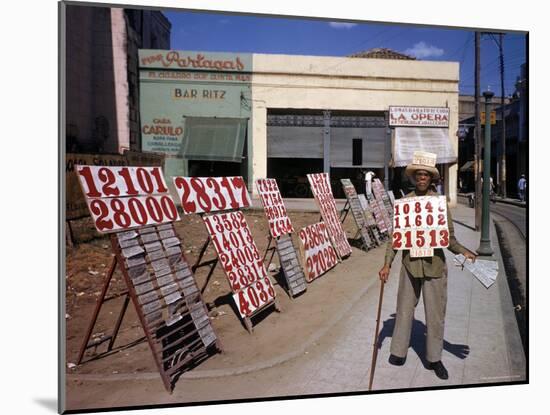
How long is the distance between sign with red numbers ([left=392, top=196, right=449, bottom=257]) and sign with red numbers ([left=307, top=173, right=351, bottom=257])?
127 cm

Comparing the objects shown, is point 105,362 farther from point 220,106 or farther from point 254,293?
point 220,106

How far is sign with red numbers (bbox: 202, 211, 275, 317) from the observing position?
5.40 meters

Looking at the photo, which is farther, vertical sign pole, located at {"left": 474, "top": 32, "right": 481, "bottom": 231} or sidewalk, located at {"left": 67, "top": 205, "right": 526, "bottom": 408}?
vertical sign pole, located at {"left": 474, "top": 32, "right": 481, "bottom": 231}

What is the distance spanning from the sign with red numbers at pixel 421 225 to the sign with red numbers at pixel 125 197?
7.09 ft

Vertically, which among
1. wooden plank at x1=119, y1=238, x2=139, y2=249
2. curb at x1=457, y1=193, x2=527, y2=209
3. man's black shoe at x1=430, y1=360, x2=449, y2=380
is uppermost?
curb at x1=457, y1=193, x2=527, y2=209

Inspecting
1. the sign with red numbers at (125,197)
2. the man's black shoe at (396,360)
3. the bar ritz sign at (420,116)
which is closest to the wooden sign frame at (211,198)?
the sign with red numbers at (125,197)

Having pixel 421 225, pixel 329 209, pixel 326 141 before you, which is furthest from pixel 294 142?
pixel 329 209

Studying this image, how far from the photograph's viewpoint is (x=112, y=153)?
15.4 ft

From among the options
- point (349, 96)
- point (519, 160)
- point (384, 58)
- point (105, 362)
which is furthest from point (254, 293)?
point (519, 160)

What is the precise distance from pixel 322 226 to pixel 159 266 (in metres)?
3.31

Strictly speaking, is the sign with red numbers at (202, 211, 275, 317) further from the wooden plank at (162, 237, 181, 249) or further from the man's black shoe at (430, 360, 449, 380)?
the man's black shoe at (430, 360, 449, 380)

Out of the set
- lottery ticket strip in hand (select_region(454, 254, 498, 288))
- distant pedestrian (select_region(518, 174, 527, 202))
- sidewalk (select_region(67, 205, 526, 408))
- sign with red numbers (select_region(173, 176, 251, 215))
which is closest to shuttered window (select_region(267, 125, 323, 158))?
sign with red numbers (select_region(173, 176, 251, 215))

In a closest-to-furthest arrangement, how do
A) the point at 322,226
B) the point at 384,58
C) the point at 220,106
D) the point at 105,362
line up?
the point at 105,362 → the point at 220,106 → the point at 384,58 → the point at 322,226

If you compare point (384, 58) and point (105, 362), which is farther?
point (384, 58)
